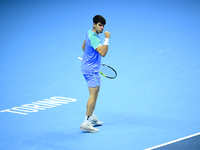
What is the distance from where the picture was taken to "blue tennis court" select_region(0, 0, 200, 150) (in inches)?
211

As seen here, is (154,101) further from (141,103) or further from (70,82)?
(70,82)

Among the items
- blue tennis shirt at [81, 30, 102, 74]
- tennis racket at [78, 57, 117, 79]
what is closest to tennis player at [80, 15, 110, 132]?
blue tennis shirt at [81, 30, 102, 74]

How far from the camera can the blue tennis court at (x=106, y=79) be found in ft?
17.5

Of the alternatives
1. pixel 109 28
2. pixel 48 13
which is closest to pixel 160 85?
pixel 109 28

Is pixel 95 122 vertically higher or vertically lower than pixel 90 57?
lower

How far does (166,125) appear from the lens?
5.68m

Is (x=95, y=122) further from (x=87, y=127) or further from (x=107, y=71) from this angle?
(x=107, y=71)

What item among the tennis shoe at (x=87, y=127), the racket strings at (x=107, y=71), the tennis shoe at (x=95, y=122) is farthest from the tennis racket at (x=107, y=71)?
the tennis shoe at (x=87, y=127)

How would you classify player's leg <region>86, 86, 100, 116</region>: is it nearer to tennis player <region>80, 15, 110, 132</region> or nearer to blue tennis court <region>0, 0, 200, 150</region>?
tennis player <region>80, 15, 110, 132</region>

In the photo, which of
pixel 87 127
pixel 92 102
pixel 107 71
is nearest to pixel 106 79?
pixel 107 71

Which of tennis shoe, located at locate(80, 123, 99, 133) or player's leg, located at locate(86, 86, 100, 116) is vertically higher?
player's leg, located at locate(86, 86, 100, 116)

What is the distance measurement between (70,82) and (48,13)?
4.95 m

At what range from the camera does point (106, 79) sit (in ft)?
28.5

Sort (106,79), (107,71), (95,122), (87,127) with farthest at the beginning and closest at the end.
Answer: (106,79)
(107,71)
(95,122)
(87,127)
